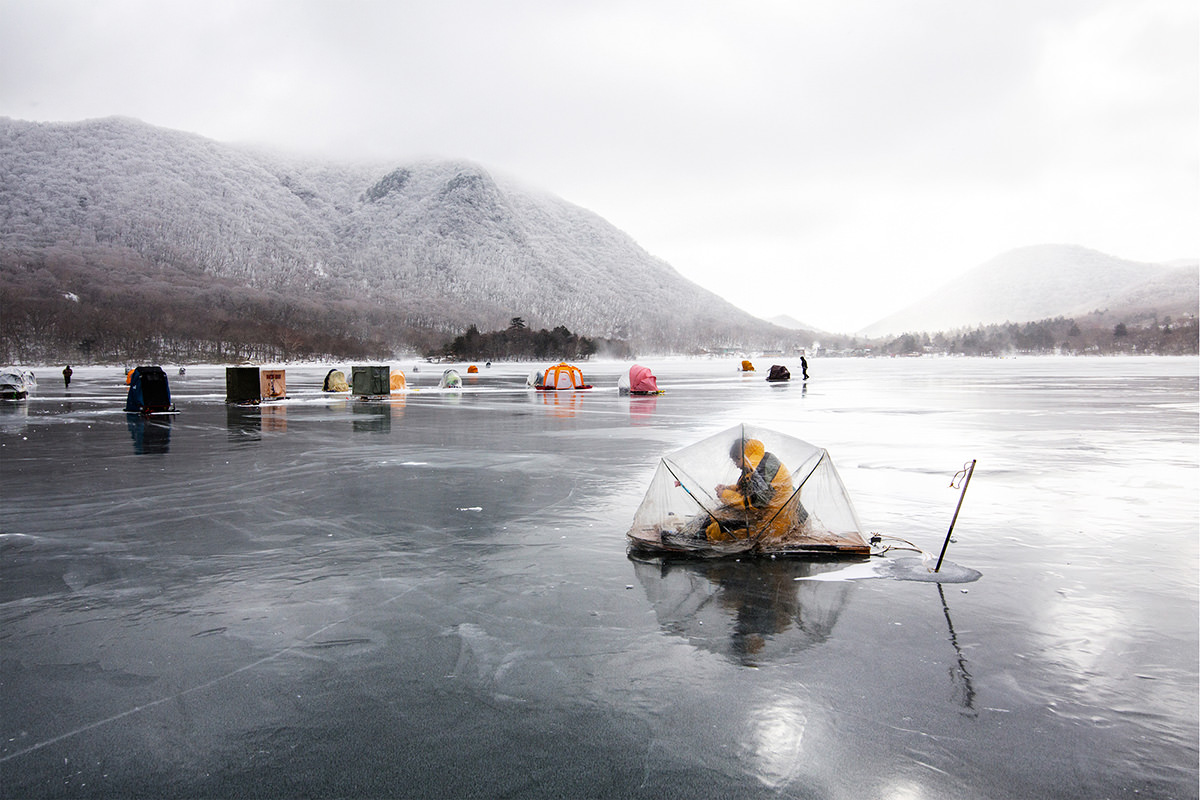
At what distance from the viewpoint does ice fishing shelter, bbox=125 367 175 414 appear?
28344 millimetres

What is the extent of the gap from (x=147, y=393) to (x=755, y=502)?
91.5 feet

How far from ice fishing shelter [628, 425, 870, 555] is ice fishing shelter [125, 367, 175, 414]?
1054 inches

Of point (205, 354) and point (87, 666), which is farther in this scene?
point (205, 354)

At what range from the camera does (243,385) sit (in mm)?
33812

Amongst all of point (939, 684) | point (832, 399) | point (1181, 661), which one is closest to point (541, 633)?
point (939, 684)

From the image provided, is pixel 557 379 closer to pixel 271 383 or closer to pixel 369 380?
pixel 369 380

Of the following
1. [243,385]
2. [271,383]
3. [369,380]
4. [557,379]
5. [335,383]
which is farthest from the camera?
[557,379]

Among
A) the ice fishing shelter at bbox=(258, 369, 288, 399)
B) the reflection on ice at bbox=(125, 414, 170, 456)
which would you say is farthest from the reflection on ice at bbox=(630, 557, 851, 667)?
the ice fishing shelter at bbox=(258, 369, 288, 399)

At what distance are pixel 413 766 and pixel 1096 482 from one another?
514 inches

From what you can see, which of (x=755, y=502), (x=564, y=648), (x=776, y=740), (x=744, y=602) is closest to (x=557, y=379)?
(x=755, y=502)

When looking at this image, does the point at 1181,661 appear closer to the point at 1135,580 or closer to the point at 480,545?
the point at 1135,580

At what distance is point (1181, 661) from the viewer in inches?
215

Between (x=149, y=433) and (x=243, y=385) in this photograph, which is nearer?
(x=149, y=433)

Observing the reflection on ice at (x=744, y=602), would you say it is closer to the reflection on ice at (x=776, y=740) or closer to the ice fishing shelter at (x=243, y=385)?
the reflection on ice at (x=776, y=740)
